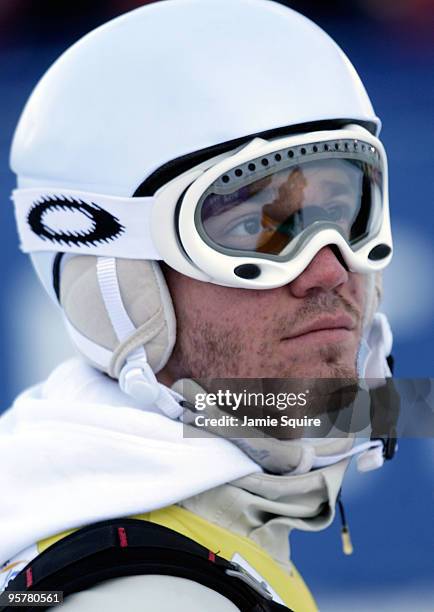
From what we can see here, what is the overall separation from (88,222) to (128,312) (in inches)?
6.9

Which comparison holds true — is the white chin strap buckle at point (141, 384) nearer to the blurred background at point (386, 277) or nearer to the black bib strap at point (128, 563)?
the black bib strap at point (128, 563)

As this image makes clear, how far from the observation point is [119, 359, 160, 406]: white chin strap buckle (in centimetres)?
155

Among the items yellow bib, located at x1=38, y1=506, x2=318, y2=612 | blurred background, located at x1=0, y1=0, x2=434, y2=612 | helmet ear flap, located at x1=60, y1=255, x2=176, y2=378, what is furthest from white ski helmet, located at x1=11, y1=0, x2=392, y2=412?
blurred background, located at x1=0, y1=0, x2=434, y2=612

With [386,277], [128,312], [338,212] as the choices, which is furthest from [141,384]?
[386,277]

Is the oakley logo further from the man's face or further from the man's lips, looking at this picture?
the man's lips

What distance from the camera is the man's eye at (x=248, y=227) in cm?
155

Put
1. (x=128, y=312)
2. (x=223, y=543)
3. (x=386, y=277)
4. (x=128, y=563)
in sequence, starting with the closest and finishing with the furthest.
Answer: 1. (x=128, y=563)
2. (x=223, y=543)
3. (x=128, y=312)
4. (x=386, y=277)

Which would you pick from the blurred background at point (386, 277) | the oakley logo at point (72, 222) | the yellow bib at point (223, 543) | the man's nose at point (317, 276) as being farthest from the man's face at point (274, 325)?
the blurred background at point (386, 277)

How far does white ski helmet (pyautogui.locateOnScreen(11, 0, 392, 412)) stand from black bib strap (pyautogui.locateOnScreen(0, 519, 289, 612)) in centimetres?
29

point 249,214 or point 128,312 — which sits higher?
point 249,214

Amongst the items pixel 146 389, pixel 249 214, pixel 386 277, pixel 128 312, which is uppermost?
pixel 386 277

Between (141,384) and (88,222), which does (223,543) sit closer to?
(141,384)

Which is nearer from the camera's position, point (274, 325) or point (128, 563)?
point (128, 563)

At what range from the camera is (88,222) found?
1618 millimetres
